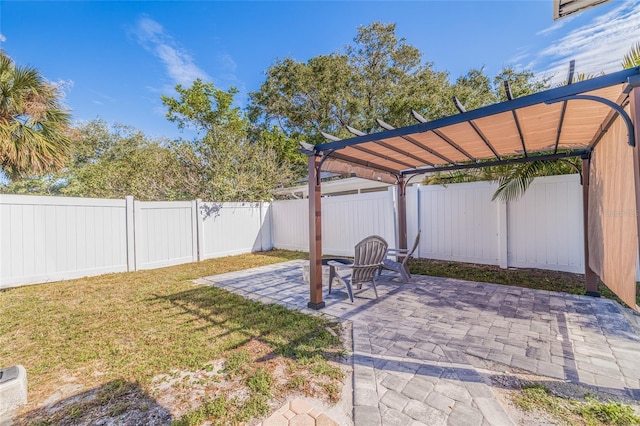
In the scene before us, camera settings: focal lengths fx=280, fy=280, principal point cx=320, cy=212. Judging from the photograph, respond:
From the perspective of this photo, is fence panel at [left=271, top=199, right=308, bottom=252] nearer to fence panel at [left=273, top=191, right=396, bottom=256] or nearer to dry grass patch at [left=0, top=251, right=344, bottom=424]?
fence panel at [left=273, top=191, right=396, bottom=256]

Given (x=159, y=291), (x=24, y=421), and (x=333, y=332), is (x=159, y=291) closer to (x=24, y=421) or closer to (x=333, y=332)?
(x=24, y=421)

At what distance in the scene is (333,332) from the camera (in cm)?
356

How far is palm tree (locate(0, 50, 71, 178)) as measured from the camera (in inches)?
221

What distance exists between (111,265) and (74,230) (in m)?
1.24

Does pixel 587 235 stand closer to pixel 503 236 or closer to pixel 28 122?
pixel 503 236

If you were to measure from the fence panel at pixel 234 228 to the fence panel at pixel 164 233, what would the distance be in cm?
45

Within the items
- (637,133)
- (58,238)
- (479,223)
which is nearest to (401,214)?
(479,223)

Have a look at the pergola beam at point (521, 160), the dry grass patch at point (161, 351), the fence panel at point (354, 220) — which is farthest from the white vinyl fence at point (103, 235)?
the pergola beam at point (521, 160)

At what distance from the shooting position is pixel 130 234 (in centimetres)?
787

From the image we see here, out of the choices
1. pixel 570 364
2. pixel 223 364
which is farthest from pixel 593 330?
pixel 223 364

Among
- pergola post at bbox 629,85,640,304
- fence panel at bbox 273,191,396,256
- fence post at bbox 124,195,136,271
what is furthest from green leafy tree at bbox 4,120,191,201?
pergola post at bbox 629,85,640,304

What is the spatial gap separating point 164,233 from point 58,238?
7.81 feet

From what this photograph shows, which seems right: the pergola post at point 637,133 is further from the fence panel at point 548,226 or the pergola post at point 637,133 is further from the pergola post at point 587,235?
the fence panel at point 548,226

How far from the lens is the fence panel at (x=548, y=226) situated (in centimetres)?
605
